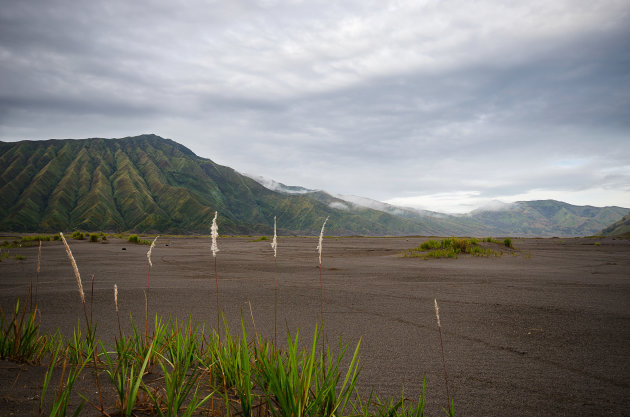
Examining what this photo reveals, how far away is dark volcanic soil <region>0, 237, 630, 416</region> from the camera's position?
284 centimetres

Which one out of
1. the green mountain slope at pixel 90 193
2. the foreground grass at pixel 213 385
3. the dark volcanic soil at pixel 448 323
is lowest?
the dark volcanic soil at pixel 448 323

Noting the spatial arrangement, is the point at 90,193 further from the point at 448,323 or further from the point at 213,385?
the point at 213,385

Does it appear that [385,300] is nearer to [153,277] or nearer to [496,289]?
[496,289]

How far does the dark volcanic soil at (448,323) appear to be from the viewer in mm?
2838

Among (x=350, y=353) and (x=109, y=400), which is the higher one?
(x=109, y=400)

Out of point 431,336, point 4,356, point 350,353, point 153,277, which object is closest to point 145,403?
point 4,356

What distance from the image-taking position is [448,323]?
5.11 metres

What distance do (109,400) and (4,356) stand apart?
142 centimetres

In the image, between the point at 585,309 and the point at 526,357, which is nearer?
the point at 526,357

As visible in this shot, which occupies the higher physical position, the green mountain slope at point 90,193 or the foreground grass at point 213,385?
the green mountain slope at point 90,193

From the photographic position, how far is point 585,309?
575 centimetres

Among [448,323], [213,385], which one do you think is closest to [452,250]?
[448,323]

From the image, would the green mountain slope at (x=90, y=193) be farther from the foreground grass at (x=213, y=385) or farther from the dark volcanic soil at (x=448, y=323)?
the foreground grass at (x=213, y=385)

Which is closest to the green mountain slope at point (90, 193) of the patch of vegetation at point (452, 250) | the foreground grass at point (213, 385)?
the patch of vegetation at point (452, 250)
